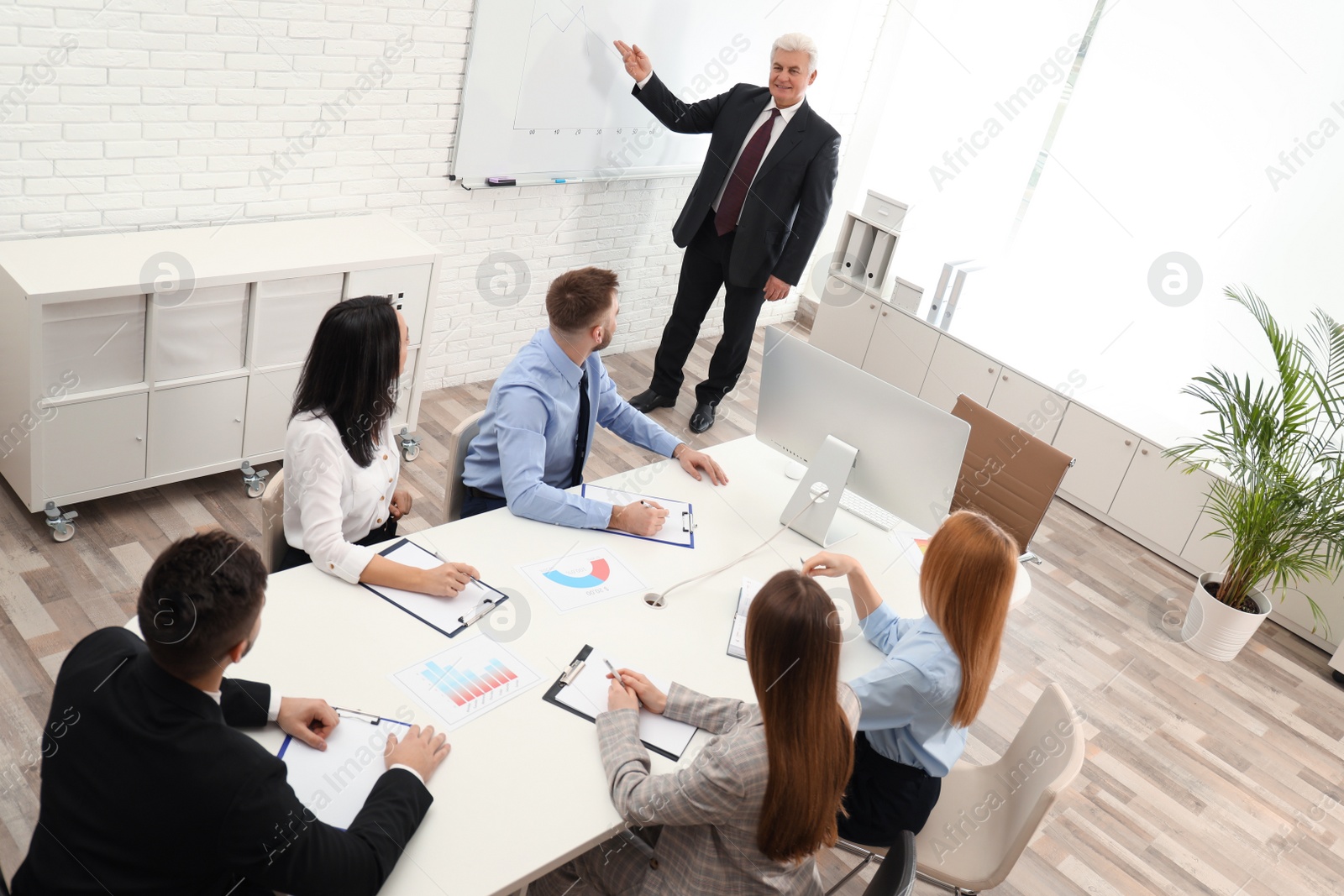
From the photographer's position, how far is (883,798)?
2.46 metres

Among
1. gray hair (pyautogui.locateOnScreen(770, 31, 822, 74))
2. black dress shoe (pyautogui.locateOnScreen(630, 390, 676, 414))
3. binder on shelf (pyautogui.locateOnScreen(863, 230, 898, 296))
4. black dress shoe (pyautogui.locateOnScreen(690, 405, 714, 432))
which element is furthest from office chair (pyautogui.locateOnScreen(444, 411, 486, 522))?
binder on shelf (pyautogui.locateOnScreen(863, 230, 898, 296))

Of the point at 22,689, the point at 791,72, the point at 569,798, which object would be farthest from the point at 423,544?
the point at 791,72

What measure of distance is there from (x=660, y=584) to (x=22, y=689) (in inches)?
72.2

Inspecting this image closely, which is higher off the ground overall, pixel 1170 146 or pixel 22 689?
pixel 1170 146

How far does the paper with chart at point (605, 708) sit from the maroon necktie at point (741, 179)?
3.13m

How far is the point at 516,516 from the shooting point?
272 centimetres

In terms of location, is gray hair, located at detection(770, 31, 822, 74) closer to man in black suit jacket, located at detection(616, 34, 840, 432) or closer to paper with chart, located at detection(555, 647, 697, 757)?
man in black suit jacket, located at detection(616, 34, 840, 432)

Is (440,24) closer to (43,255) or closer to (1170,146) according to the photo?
(43,255)

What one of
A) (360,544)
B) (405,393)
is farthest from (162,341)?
(360,544)

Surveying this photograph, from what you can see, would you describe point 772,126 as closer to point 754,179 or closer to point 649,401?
point 754,179

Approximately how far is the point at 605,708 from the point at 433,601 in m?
0.48

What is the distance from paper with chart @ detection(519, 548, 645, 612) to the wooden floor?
1157 mm

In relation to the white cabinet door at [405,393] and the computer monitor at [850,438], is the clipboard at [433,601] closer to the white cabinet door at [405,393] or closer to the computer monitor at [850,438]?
the computer monitor at [850,438]

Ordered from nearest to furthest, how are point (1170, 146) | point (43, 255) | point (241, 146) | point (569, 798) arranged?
point (569, 798) → point (43, 255) → point (241, 146) → point (1170, 146)
